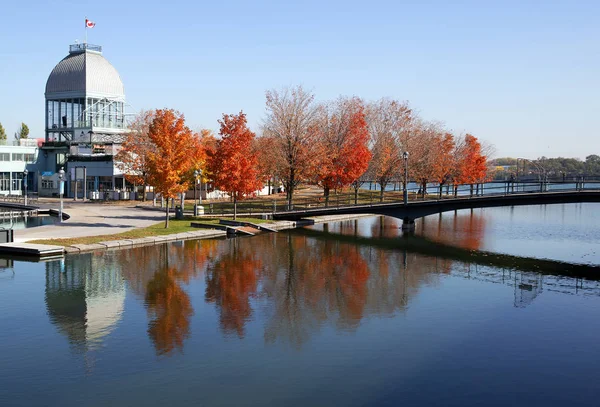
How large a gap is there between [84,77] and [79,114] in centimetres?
694

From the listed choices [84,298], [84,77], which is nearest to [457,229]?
[84,298]

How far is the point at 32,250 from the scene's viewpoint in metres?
36.6

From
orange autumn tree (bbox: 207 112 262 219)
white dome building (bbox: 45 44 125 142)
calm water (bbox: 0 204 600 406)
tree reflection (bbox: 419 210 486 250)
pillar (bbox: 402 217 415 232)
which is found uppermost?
white dome building (bbox: 45 44 125 142)

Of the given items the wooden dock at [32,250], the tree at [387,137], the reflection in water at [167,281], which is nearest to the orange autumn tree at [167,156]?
the reflection in water at [167,281]

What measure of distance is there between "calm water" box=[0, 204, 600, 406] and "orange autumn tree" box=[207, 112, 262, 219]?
53.3 feet

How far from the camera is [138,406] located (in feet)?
50.8

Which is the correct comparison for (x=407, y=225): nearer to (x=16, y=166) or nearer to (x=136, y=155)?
(x=136, y=155)

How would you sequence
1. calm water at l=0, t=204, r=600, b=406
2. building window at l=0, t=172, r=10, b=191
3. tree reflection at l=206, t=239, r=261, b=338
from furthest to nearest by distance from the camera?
building window at l=0, t=172, r=10, b=191 < tree reflection at l=206, t=239, r=261, b=338 < calm water at l=0, t=204, r=600, b=406

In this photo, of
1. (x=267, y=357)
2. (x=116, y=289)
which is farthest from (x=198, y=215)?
(x=267, y=357)

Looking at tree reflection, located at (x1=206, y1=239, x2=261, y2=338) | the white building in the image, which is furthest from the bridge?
the white building

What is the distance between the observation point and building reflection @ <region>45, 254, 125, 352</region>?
70.9ft

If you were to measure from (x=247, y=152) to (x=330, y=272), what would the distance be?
24.2 meters

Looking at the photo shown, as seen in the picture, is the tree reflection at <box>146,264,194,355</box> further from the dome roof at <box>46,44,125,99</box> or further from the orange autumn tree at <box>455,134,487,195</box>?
the orange autumn tree at <box>455,134,487,195</box>

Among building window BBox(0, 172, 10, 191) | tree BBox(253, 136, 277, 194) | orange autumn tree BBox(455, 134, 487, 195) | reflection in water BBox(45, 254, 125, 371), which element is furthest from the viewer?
orange autumn tree BBox(455, 134, 487, 195)
